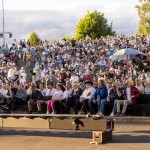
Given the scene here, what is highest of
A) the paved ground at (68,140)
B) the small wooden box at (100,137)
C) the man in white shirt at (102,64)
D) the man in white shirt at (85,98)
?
the man in white shirt at (102,64)

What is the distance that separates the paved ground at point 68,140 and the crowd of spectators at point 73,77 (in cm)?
253

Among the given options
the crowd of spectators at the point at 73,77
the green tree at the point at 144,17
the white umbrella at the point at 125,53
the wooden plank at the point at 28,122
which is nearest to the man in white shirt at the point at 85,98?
the crowd of spectators at the point at 73,77

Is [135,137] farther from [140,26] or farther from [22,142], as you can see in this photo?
[140,26]

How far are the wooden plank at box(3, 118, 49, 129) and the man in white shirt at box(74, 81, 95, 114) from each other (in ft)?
13.3

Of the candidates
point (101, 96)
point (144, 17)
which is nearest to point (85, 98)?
Result: point (101, 96)

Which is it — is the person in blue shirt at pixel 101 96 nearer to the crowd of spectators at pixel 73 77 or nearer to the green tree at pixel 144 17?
the crowd of spectators at pixel 73 77

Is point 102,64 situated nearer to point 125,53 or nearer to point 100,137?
point 125,53

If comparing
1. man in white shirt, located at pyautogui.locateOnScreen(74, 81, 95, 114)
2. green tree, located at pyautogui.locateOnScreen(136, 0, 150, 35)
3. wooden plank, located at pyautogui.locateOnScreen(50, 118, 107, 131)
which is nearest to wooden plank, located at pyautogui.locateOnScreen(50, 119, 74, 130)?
wooden plank, located at pyautogui.locateOnScreen(50, 118, 107, 131)

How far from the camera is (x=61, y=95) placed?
1622 cm

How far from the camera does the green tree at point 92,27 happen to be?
6512cm

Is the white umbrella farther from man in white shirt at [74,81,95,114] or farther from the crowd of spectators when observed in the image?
man in white shirt at [74,81,95,114]

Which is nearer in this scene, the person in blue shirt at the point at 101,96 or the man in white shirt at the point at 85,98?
the person in blue shirt at the point at 101,96

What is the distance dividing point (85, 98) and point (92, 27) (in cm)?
5056

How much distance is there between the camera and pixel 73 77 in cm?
2186
